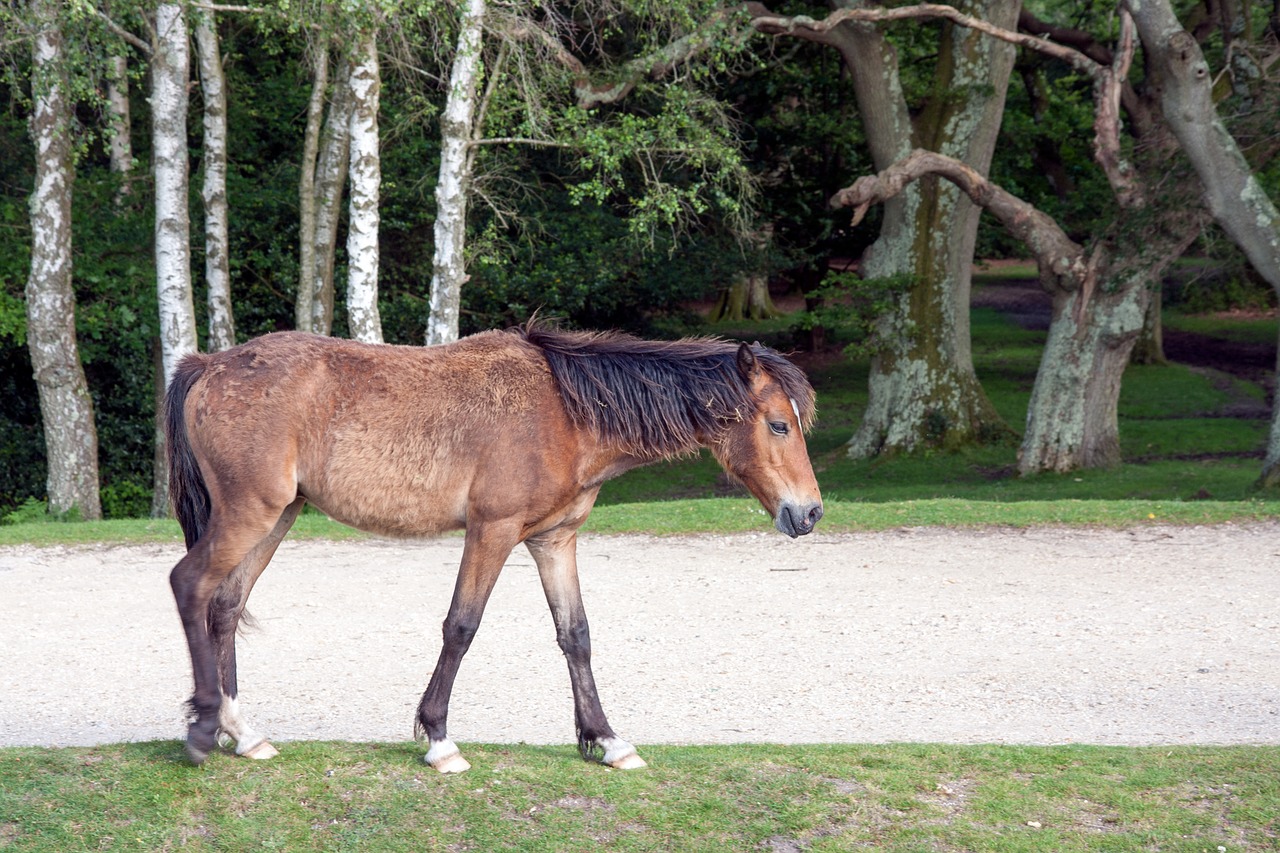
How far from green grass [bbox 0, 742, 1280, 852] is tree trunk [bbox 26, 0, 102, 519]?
9231 mm

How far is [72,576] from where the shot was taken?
970 cm

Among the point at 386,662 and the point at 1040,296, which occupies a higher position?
the point at 1040,296

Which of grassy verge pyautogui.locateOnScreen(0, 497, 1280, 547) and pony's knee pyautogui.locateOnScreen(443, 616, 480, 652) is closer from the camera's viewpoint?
pony's knee pyautogui.locateOnScreen(443, 616, 480, 652)

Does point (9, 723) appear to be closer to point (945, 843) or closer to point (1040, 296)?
point (945, 843)

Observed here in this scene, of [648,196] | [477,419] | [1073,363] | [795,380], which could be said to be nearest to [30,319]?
[648,196]

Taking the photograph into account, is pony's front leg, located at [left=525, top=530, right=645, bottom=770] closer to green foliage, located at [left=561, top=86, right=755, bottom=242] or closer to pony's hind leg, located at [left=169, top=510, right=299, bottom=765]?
pony's hind leg, located at [left=169, top=510, right=299, bottom=765]

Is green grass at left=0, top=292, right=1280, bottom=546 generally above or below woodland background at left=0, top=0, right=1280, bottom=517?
below

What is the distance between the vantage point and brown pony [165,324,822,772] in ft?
15.7

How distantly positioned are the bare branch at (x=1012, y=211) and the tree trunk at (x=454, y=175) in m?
5.05

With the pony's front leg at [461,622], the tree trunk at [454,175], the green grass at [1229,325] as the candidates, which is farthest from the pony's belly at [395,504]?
the green grass at [1229,325]

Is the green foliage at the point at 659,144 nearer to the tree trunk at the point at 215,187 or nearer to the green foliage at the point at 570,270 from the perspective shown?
the green foliage at the point at 570,270

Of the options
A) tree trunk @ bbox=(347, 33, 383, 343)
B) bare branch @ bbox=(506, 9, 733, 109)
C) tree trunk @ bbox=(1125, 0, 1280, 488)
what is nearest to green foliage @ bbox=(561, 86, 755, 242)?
bare branch @ bbox=(506, 9, 733, 109)

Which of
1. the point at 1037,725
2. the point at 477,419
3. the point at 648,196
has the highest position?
the point at 648,196

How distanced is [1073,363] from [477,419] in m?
12.7
